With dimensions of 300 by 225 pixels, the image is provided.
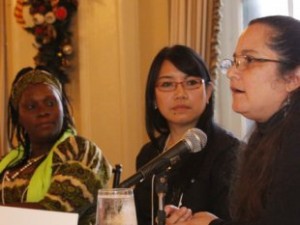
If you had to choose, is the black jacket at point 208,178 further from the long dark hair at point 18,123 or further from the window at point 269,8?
the window at point 269,8

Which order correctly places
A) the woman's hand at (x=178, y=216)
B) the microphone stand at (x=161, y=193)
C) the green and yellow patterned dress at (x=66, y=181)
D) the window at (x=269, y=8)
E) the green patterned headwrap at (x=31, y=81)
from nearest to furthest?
the microphone stand at (x=161, y=193)
the woman's hand at (x=178, y=216)
the green and yellow patterned dress at (x=66, y=181)
the green patterned headwrap at (x=31, y=81)
the window at (x=269, y=8)

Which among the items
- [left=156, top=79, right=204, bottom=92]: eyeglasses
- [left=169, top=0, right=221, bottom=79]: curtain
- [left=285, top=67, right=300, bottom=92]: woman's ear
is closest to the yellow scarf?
[left=156, top=79, right=204, bottom=92]: eyeglasses

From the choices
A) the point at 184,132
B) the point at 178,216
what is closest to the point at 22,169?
the point at 184,132

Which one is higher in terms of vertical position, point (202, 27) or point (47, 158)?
point (202, 27)

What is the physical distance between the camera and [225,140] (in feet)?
6.64

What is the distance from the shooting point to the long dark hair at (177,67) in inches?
85.5

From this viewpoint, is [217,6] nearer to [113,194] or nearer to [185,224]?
[185,224]

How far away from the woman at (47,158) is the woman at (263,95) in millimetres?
627

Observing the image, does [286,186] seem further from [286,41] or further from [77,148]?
[77,148]

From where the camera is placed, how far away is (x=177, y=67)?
2193 millimetres

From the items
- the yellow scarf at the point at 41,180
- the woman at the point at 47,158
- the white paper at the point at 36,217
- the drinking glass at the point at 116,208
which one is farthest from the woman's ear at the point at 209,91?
the white paper at the point at 36,217

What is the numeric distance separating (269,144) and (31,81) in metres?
1.29

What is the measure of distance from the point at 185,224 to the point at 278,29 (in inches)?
23.1

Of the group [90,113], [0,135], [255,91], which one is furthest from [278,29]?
[0,135]
